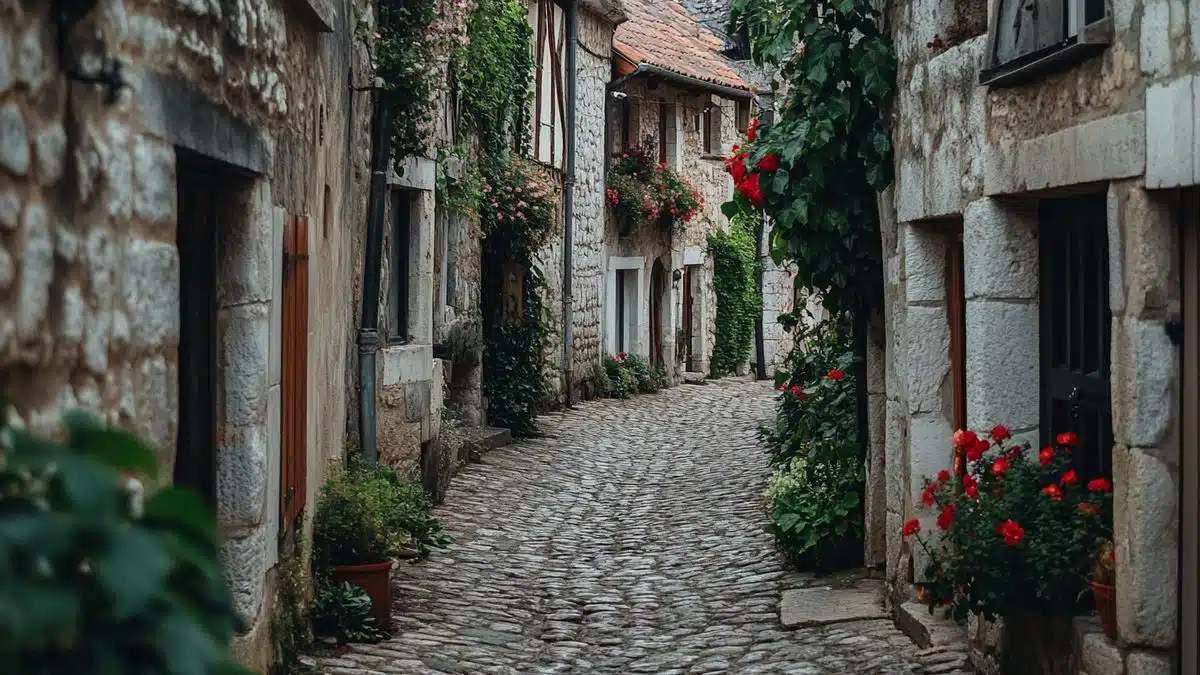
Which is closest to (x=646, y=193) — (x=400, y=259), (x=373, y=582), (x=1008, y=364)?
(x=400, y=259)

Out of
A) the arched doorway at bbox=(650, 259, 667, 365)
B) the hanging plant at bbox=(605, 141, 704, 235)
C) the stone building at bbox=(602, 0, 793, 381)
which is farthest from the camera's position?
the arched doorway at bbox=(650, 259, 667, 365)

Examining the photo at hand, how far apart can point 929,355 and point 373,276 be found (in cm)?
336

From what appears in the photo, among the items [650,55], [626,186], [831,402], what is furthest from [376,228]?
[650,55]

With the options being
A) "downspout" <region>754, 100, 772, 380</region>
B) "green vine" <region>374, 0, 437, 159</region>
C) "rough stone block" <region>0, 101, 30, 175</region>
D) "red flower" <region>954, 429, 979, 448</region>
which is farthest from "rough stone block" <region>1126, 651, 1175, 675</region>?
"downspout" <region>754, 100, 772, 380</region>

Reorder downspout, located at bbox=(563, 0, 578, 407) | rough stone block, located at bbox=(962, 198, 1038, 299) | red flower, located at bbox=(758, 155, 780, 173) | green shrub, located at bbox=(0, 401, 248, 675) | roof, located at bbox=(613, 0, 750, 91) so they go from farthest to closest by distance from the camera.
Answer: roof, located at bbox=(613, 0, 750, 91), downspout, located at bbox=(563, 0, 578, 407), red flower, located at bbox=(758, 155, 780, 173), rough stone block, located at bbox=(962, 198, 1038, 299), green shrub, located at bbox=(0, 401, 248, 675)

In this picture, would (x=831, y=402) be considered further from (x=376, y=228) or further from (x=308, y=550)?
(x=308, y=550)

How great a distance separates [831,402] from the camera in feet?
28.7

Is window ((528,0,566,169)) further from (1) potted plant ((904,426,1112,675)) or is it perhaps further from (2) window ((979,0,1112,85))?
(1) potted plant ((904,426,1112,675))

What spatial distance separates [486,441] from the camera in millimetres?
13250

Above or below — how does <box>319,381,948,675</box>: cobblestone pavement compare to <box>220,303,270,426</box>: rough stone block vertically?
below

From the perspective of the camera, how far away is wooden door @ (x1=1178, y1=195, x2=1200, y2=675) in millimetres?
4461

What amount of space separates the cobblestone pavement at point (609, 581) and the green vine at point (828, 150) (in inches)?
64.2

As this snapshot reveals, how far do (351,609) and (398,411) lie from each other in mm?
3181

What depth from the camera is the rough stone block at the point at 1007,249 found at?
5.77 meters
